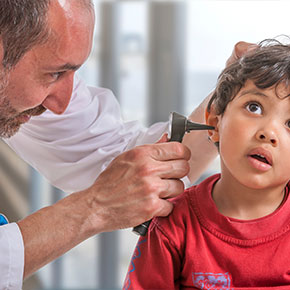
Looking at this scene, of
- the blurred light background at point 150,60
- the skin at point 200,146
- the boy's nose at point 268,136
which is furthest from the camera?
the blurred light background at point 150,60

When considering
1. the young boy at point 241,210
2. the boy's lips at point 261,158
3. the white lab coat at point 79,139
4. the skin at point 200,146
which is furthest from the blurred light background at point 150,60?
the boy's lips at point 261,158

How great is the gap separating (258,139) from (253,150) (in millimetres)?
25

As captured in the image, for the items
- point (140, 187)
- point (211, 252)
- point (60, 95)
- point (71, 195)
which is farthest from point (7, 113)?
point (211, 252)

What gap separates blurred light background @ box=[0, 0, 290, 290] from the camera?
3307 millimetres

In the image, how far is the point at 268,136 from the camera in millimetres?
1142

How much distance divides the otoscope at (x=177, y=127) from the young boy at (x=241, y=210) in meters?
0.02

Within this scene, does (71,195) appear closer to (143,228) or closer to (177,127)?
(143,228)

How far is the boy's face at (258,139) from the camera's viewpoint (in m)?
1.15

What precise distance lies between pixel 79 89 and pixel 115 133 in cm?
19

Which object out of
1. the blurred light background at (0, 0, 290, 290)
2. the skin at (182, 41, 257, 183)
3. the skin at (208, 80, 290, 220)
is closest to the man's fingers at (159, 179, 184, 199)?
the skin at (208, 80, 290, 220)

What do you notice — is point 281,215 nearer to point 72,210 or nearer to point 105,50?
point 72,210

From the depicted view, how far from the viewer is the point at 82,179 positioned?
1755 millimetres

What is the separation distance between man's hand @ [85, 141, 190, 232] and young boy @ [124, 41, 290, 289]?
0.15ft

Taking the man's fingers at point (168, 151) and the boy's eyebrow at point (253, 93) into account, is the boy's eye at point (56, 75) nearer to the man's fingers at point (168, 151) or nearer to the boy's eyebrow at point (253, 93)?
the man's fingers at point (168, 151)
